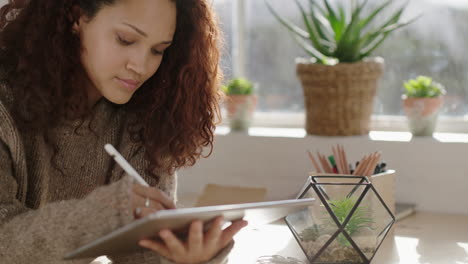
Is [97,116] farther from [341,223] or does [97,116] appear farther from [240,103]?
[240,103]

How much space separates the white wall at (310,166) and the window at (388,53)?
0.24 m

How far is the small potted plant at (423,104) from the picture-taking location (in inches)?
67.1

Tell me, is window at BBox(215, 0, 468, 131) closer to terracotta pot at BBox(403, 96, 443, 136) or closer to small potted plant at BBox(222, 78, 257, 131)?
small potted plant at BBox(222, 78, 257, 131)

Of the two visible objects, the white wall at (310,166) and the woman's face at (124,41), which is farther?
the white wall at (310,166)

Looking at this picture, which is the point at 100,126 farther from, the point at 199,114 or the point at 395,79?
the point at 395,79

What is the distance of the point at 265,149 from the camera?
182 centimetres

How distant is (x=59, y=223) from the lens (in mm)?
900

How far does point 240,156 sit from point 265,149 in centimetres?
8

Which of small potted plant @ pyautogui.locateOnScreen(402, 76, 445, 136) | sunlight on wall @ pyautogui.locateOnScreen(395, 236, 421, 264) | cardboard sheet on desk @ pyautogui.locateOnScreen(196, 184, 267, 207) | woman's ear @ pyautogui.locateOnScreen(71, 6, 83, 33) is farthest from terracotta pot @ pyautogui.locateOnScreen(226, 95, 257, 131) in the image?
woman's ear @ pyautogui.locateOnScreen(71, 6, 83, 33)

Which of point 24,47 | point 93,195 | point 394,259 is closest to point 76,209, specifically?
point 93,195

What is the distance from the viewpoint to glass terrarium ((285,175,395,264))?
1.06m

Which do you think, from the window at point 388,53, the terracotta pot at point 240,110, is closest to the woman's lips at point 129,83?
the window at point 388,53

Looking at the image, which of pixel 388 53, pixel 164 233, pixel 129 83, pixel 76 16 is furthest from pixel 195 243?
pixel 388 53

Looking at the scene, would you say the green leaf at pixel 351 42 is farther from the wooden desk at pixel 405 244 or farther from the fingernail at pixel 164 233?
the fingernail at pixel 164 233
